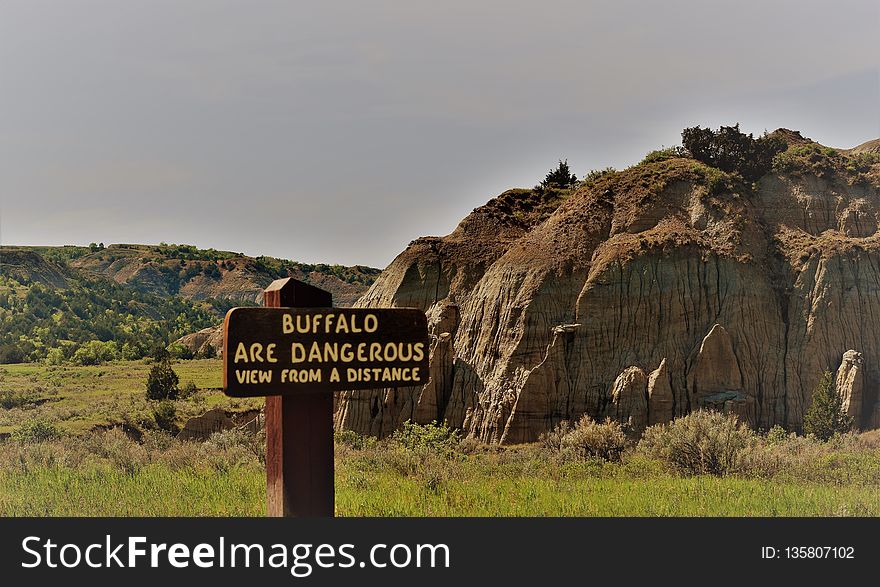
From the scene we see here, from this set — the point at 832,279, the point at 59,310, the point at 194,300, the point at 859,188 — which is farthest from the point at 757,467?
the point at 194,300

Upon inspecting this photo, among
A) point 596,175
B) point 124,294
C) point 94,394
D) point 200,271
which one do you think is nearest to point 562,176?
point 596,175

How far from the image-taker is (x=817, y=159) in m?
39.3

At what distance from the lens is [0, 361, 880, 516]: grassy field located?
12.6 m

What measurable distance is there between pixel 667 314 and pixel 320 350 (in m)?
28.0

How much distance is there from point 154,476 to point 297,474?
670cm

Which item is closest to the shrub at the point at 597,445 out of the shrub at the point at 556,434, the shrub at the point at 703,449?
the shrub at the point at 703,449

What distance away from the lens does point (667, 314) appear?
114 feet

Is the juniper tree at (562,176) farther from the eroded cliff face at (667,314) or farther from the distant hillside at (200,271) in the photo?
the distant hillside at (200,271)

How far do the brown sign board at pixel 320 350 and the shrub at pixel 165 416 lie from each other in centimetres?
3919

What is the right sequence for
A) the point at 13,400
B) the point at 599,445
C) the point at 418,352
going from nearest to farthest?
the point at 418,352
the point at 599,445
the point at 13,400

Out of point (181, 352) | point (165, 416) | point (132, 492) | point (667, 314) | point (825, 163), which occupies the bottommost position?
point (165, 416)

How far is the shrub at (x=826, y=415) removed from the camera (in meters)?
31.6

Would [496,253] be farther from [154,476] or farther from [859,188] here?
[154,476]

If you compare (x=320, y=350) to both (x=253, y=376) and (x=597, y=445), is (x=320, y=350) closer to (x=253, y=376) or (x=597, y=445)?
(x=253, y=376)
